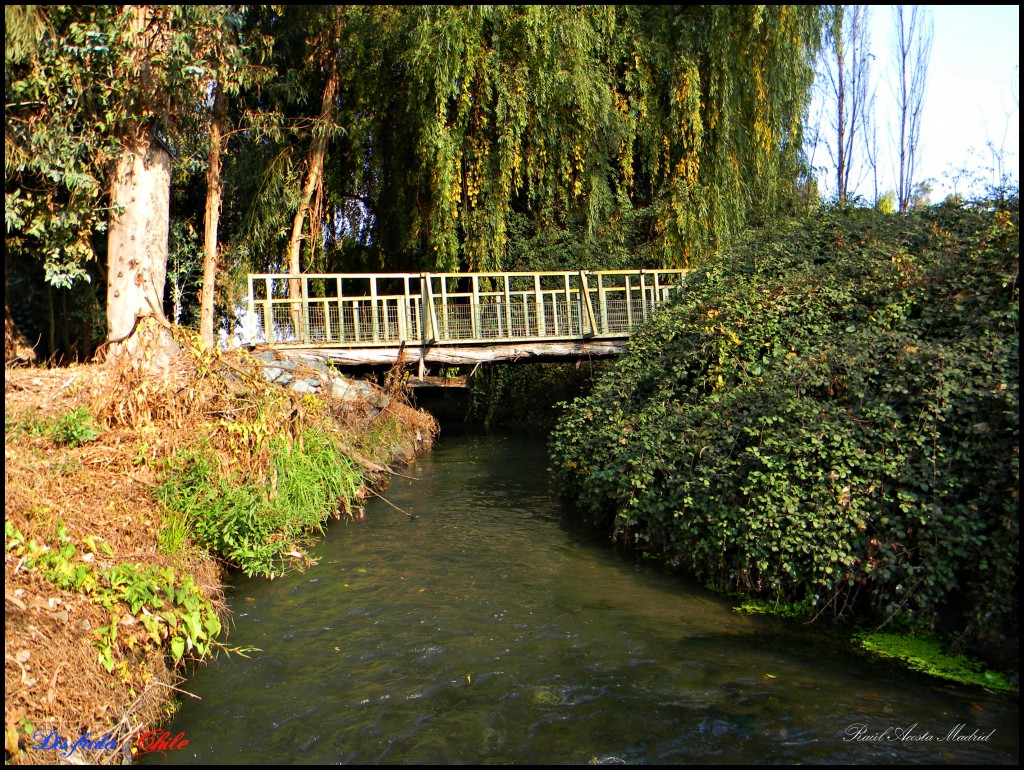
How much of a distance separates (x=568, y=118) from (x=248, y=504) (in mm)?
12333

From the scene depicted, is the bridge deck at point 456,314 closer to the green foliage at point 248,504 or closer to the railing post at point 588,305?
the railing post at point 588,305

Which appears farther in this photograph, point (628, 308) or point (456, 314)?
point (628, 308)

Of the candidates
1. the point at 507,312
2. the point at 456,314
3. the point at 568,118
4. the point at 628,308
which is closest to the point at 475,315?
the point at 456,314

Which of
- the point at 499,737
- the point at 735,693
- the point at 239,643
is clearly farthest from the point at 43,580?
the point at 735,693

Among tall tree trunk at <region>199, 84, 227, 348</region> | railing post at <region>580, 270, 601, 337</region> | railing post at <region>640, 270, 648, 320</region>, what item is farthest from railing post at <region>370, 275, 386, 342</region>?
railing post at <region>640, 270, 648, 320</region>

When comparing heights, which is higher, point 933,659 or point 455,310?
point 455,310

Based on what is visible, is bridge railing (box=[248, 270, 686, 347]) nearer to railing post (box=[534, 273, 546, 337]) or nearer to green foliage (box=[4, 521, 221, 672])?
railing post (box=[534, 273, 546, 337])

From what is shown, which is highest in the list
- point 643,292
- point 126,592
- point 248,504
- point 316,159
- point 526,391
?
point 316,159

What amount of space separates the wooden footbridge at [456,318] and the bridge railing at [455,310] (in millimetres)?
19

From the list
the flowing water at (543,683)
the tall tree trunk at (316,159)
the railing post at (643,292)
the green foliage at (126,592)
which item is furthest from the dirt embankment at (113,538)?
the tall tree trunk at (316,159)

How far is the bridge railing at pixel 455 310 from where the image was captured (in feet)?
46.4

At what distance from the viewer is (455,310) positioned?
594 inches

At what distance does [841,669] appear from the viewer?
5359 millimetres

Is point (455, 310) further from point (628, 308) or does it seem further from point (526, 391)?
point (526, 391)
